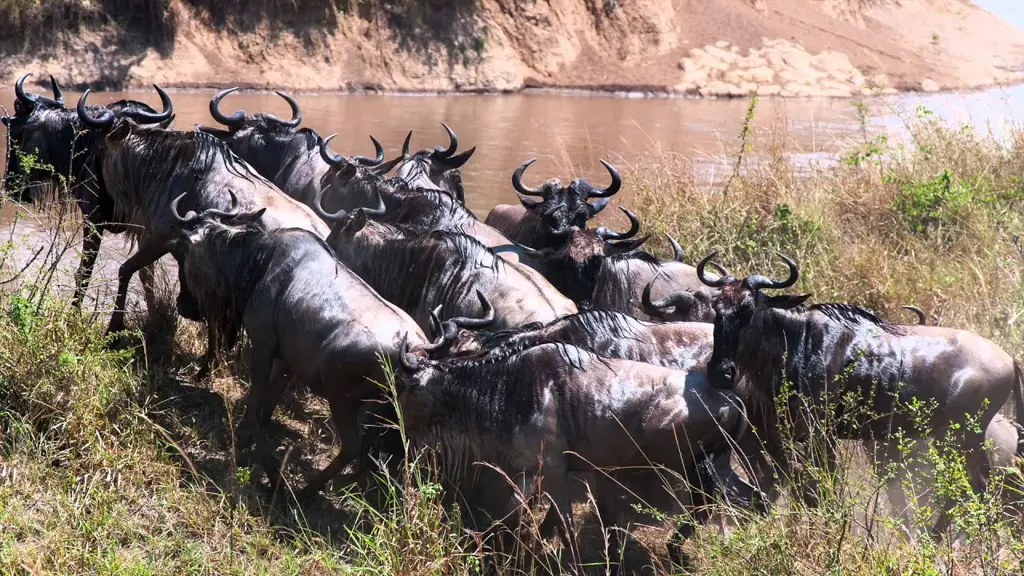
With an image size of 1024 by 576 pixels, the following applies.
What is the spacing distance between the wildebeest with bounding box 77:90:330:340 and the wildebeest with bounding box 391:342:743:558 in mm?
2042

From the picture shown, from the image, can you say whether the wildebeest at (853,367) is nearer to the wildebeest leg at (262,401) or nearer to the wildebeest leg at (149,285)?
the wildebeest leg at (262,401)

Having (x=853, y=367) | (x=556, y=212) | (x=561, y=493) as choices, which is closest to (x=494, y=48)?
(x=556, y=212)

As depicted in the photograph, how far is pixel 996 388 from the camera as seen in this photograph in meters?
Answer: 5.32

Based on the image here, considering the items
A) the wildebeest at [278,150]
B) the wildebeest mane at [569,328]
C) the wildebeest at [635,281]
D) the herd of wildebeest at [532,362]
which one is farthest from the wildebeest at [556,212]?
the wildebeest mane at [569,328]

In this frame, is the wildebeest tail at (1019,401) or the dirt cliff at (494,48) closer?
the wildebeest tail at (1019,401)

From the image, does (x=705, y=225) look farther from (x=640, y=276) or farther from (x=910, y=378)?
(x=910, y=378)

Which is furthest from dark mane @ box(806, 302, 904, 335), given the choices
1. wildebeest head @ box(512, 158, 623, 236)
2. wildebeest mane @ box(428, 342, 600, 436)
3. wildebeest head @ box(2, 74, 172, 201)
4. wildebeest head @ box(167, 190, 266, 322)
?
wildebeest head @ box(2, 74, 172, 201)

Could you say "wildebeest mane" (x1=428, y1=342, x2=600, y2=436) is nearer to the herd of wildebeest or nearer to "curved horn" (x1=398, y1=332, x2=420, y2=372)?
the herd of wildebeest

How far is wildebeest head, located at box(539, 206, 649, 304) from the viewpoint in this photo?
714 cm

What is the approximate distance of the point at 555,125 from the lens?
20.4 m

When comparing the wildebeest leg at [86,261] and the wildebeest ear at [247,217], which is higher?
the wildebeest ear at [247,217]

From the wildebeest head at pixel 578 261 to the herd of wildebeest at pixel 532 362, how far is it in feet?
2.11

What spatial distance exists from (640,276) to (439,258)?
5.10ft

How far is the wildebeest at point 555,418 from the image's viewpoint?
16.2 ft
